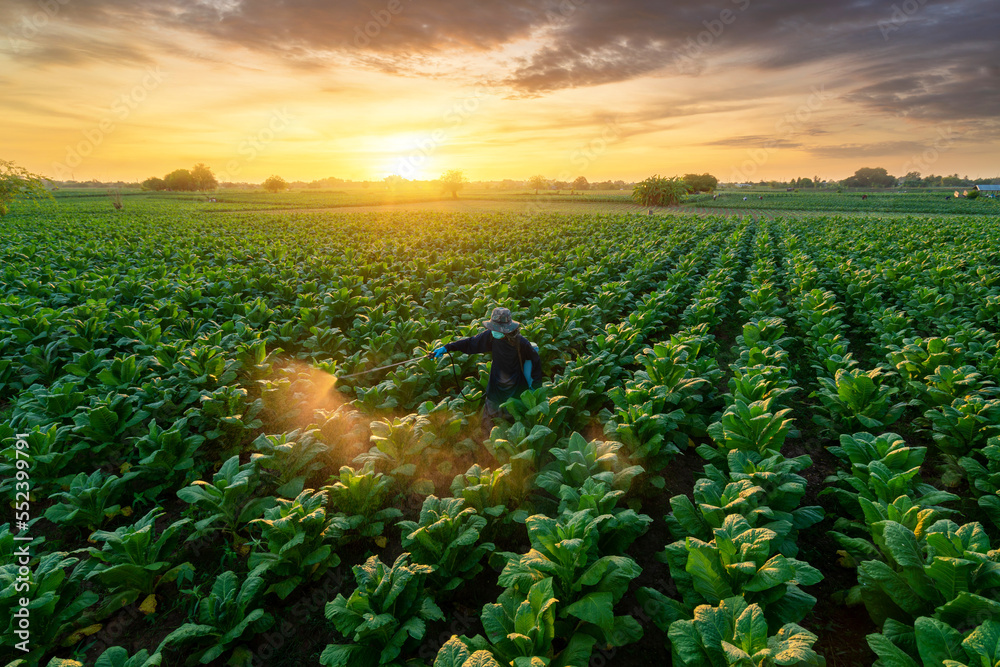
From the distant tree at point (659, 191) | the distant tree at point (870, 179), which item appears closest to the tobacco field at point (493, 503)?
the distant tree at point (659, 191)

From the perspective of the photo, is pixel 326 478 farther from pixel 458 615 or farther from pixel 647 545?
pixel 647 545

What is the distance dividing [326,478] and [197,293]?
912cm

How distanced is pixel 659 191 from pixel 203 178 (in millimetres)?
126161

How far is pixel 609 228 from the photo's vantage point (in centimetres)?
3328

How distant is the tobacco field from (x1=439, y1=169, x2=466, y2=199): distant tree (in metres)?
90.9

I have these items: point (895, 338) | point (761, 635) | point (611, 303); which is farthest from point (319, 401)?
point (895, 338)

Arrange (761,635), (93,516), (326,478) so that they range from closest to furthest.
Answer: (761,635)
(93,516)
(326,478)

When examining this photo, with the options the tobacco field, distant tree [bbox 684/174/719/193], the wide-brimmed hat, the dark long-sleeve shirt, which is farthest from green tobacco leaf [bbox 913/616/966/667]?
distant tree [bbox 684/174/719/193]

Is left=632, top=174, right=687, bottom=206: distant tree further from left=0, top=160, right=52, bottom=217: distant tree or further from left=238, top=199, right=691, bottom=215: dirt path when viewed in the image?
left=0, top=160, right=52, bottom=217: distant tree

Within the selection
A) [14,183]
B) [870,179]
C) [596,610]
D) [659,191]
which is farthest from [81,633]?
[870,179]

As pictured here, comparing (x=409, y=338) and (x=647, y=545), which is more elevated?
(x=409, y=338)

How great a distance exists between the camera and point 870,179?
524ft

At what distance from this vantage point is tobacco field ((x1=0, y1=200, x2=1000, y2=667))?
3.29m

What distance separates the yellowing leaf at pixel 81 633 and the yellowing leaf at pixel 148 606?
1.04 ft
